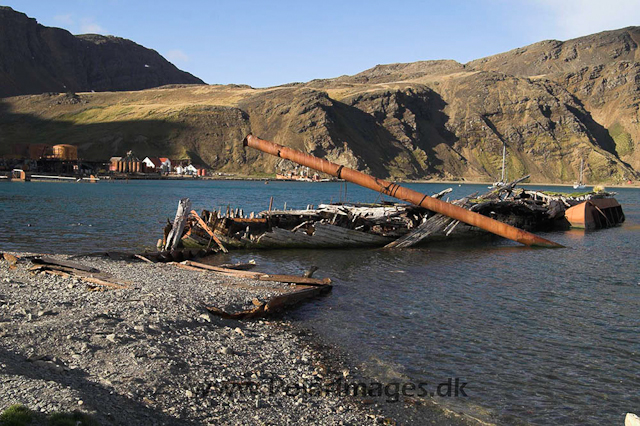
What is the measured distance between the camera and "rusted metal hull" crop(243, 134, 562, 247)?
81.8 feet

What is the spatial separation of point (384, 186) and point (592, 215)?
32.3 m

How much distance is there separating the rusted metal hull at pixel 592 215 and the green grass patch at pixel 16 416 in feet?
168

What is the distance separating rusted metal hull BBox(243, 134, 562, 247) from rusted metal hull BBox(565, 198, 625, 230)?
22.5 m

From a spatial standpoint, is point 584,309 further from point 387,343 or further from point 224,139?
point 224,139

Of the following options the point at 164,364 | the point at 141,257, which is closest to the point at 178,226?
the point at 141,257

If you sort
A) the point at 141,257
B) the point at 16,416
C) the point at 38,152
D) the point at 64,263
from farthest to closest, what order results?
the point at 38,152 < the point at 141,257 < the point at 64,263 < the point at 16,416

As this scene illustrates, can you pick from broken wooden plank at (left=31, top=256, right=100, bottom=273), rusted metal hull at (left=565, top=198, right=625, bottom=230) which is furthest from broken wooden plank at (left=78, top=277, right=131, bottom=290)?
rusted metal hull at (left=565, top=198, right=625, bottom=230)

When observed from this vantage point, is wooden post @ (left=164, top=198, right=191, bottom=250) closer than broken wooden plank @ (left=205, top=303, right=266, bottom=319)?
No

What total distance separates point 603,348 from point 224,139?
19070 cm

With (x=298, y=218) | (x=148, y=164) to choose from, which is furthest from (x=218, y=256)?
(x=148, y=164)

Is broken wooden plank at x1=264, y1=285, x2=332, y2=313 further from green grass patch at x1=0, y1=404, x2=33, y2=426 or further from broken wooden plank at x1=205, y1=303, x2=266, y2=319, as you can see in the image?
green grass patch at x1=0, y1=404, x2=33, y2=426

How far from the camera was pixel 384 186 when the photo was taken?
27172 mm

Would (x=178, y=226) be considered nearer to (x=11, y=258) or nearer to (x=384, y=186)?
(x=11, y=258)

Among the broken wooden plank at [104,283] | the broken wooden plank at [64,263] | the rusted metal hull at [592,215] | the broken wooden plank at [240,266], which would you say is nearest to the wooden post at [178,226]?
the broken wooden plank at [240,266]
